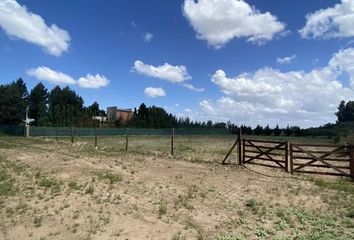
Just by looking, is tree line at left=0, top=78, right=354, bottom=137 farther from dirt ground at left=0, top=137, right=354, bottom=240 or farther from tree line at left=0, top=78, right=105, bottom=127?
dirt ground at left=0, top=137, right=354, bottom=240

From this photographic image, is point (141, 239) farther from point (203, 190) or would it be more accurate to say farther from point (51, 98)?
point (51, 98)

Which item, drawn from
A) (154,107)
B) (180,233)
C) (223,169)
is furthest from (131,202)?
(154,107)

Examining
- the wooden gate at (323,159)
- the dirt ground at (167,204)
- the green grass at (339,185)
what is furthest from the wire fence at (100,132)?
the green grass at (339,185)

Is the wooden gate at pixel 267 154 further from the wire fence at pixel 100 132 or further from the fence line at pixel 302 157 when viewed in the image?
the wire fence at pixel 100 132

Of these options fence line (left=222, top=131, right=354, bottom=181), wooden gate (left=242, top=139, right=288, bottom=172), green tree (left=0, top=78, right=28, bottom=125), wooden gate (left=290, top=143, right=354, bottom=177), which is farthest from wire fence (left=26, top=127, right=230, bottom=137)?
green tree (left=0, top=78, right=28, bottom=125)

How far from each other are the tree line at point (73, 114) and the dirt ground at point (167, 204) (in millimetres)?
75803

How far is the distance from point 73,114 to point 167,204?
9814 centimetres

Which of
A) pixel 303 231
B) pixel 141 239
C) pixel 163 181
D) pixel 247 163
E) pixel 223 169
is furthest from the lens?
pixel 247 163

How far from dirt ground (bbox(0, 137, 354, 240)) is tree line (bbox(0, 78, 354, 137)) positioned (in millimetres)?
75803

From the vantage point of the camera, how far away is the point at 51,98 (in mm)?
137625

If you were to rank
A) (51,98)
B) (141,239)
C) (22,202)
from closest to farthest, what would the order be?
(141,239)
(22,202)
(51,98)

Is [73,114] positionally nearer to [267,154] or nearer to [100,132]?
[100,132]

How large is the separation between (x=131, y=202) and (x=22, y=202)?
10.0 ft

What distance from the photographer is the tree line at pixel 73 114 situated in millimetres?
101750
